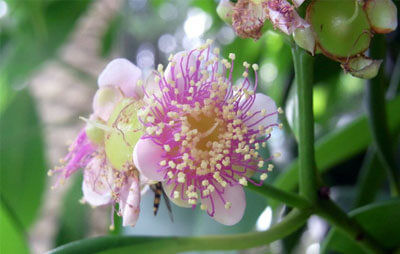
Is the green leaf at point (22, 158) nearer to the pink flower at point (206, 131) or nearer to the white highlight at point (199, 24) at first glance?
the white highlight at point (199, 24)

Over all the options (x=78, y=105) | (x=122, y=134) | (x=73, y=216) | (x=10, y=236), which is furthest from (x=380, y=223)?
(x=78, y=105)

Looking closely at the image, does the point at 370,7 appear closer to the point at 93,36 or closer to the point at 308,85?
the point at 308,85

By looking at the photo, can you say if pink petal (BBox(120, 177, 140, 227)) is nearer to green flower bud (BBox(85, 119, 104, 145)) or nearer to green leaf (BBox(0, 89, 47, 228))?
green flower bud (BBox(85, 119, 104, 145))

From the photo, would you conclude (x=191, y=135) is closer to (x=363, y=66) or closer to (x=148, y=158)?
(x=148, y=158)

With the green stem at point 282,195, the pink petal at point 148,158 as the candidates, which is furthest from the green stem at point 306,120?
the pink petal at point 148,158

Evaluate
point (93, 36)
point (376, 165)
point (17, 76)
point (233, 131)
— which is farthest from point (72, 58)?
point (233, 131)

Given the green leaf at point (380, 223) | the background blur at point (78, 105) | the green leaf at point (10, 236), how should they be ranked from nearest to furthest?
the green leaf at point (380, 223), the green leaf at point (10, 236), the background blur at point (78, 105)
